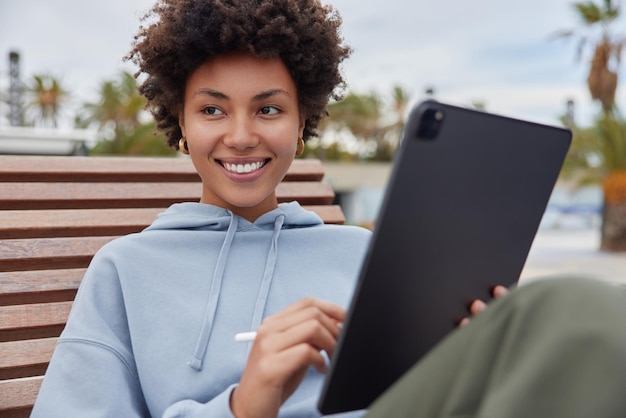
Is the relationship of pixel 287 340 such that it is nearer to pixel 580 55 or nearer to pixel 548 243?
pixel 580 55

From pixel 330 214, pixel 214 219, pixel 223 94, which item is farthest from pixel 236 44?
Result: pixel 330 214

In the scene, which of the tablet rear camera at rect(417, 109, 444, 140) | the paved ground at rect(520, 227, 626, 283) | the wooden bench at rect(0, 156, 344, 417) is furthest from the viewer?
the paved ground at rect(520, 227, 626, 283)

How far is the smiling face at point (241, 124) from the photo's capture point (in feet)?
5.48

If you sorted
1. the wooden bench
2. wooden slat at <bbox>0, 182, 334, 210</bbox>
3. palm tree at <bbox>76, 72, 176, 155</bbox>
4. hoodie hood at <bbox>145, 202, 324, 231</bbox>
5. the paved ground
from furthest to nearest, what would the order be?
palm tree at <bbox>76, 72, 176, 155</bbox> → the paved ground → wooden slat at <bbox>0, 182, 334, 210</bbox> → the wooden bench → hoodie hood at <bbox>145, 202, 324, 231</bbox>

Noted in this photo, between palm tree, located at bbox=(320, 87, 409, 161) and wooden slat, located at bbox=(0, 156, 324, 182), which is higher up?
wooden slat, located at bbox=(0, 156, 324, 182)

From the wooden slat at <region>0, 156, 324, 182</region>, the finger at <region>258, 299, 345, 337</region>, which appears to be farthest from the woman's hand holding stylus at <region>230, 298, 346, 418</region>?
the wooden slat at <region>0, 156, 324, 182</region>

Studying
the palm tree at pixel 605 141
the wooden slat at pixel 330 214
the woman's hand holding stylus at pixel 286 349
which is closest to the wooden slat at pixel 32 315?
the wooden slat at pixel 330 214

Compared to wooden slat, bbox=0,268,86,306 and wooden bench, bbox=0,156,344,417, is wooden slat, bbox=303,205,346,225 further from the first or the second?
wooden slat, bbox=0,268,86,306

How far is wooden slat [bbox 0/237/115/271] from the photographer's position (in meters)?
2.34

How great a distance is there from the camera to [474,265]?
1.32 m

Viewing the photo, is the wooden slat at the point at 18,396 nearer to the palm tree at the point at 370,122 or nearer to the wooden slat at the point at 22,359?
the wooden slat at the point at 22,359

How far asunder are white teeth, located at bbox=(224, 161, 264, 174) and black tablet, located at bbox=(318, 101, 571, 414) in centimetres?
60

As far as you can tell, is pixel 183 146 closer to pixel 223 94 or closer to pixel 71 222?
pixel 223 94

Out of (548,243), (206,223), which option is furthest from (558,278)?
(548,243)
